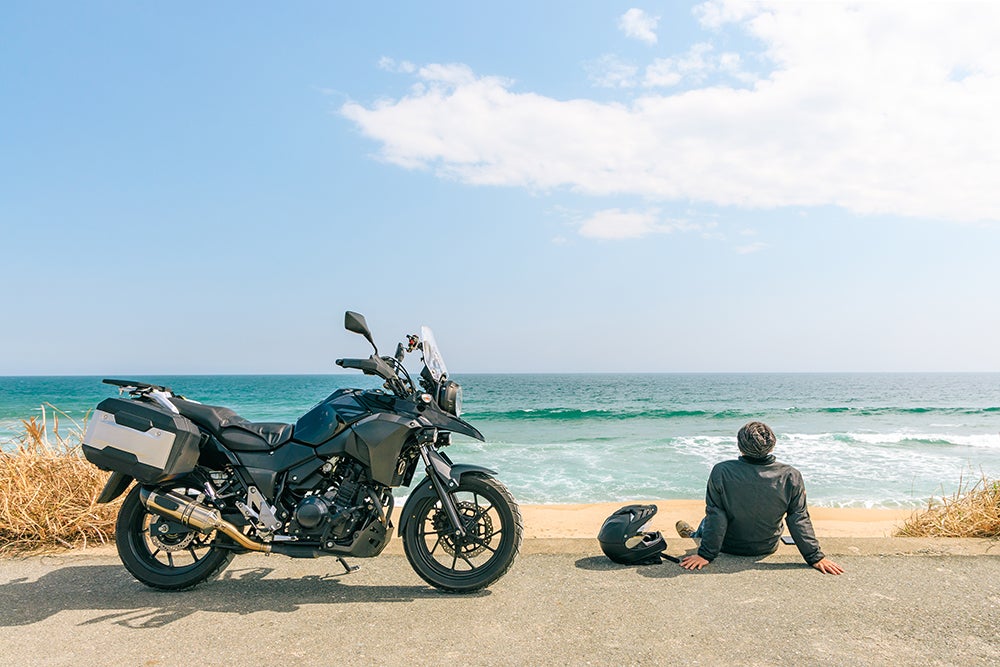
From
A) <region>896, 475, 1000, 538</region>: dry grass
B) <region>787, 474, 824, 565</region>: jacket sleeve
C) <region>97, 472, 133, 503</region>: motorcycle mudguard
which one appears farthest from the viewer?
<region>896, 475, 1000, 538</region>: dry grass

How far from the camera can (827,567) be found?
464 centimetres

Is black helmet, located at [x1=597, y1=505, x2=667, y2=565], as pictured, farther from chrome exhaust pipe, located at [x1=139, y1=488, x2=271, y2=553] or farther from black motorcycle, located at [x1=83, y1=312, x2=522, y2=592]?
chrome exhaust pipe, located at [x1=139, y1=488, x2=271, y2=553]

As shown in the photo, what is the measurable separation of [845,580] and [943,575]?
73 centimetres

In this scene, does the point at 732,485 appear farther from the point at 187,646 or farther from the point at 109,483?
the point at 109,483

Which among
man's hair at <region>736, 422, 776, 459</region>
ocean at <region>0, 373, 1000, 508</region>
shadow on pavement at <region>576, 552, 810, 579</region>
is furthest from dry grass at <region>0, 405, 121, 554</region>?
man's hair at <region>736, 422, 776, 459</region>

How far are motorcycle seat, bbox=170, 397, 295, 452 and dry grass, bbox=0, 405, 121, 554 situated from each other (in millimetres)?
2015

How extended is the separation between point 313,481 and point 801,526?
3384mm

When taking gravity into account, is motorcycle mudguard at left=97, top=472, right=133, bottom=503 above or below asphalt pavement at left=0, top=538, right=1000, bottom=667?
above

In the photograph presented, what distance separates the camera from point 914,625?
3.70 m

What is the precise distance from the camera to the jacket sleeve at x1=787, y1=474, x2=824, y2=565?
15.5 ft

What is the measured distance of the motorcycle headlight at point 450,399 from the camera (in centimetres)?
438

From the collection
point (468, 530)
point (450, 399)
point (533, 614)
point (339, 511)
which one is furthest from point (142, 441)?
point (533, 614)

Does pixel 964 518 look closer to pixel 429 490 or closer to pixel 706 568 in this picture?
pixel 706 568

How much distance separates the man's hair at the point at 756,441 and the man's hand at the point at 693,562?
83 cm
